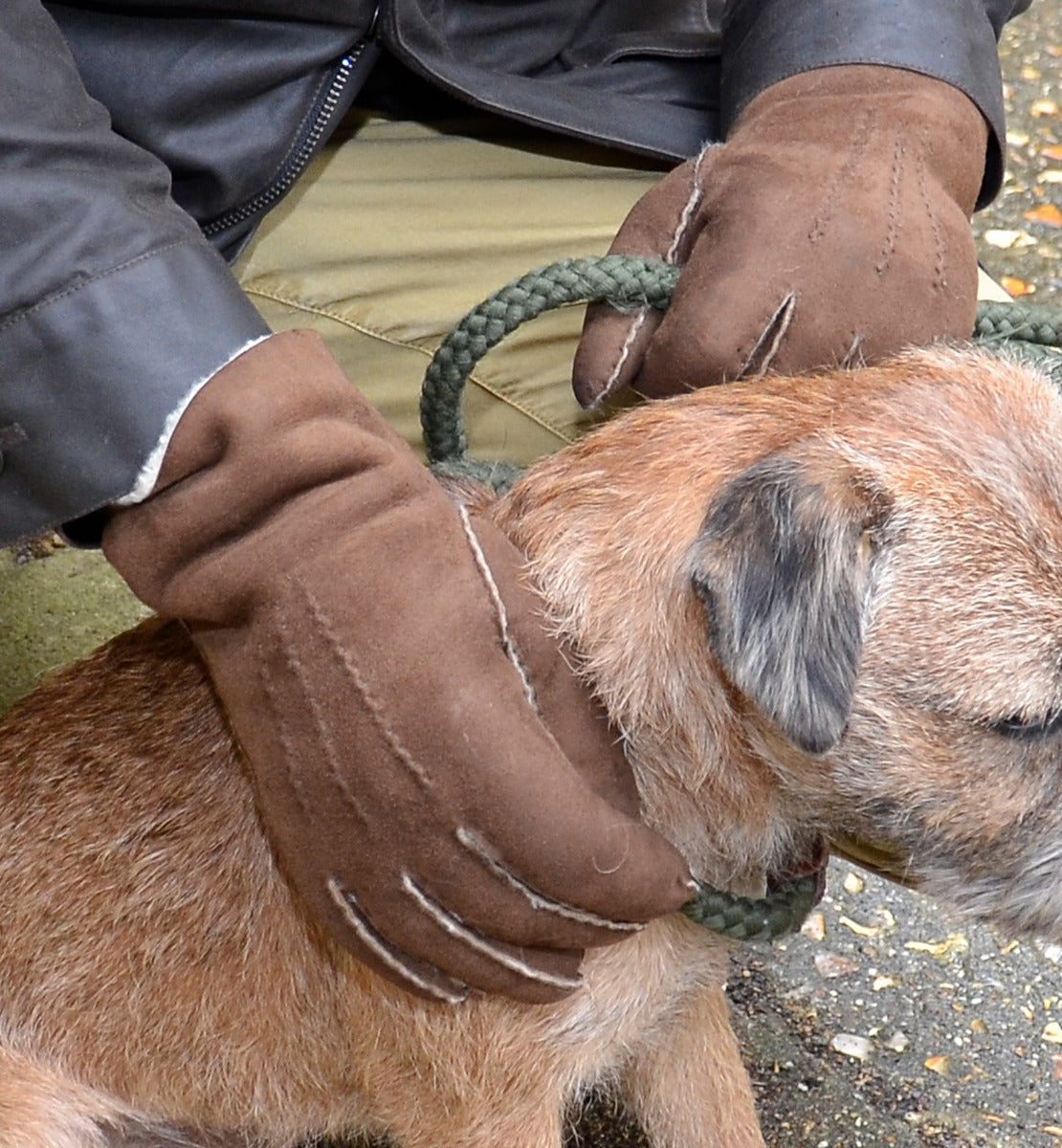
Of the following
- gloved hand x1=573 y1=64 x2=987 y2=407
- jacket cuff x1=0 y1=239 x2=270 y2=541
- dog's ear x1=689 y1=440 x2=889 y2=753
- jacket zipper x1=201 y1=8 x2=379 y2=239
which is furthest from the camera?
jacket zipper x1=201 y1=8 x2=379 y2=239

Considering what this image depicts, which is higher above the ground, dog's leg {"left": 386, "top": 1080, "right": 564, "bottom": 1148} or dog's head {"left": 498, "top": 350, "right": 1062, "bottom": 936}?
dog's head {"left": 498, "top": 350, "right": 1062, "bottom": 936}

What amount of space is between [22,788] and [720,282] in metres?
1.29

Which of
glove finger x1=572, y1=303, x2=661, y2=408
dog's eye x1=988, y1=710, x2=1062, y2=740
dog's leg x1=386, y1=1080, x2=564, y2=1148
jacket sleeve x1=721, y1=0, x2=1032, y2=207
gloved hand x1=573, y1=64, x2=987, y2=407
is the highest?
jacket sleeve x1=721, y1=0, x2=1032, y2=207

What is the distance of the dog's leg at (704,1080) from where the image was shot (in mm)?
2619

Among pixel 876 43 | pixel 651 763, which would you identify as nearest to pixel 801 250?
pixel 876 43

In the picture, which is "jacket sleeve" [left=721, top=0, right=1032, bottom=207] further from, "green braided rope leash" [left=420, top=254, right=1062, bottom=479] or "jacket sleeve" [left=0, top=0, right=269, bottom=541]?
"jacket sleeve" [left=0, top=0, right=269, bottom=541]

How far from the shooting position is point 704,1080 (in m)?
2.63

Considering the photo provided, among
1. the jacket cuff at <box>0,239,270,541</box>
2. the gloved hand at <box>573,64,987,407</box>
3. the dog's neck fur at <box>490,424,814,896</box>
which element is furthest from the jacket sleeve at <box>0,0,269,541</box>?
the gloved hand at <box>573,64,987,407</box>

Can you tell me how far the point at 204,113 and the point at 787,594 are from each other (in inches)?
53.2

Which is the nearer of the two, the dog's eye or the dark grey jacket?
the dog's eye

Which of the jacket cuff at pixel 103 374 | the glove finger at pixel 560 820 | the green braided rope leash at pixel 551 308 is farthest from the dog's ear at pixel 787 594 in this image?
the jacket cuff at pixel 103 374

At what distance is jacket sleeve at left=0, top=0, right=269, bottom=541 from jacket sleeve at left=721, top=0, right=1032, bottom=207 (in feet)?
3.80

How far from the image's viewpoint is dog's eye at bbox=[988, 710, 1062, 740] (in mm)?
1855

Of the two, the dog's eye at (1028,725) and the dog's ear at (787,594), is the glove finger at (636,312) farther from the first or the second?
the dog's eye at (1028,725)
